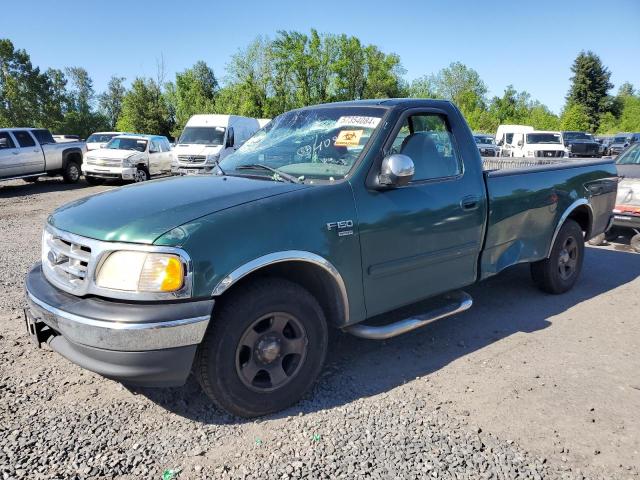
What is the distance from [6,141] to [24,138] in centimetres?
68

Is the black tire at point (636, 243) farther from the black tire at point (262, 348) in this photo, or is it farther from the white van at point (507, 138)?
the white van at point (507, 138)

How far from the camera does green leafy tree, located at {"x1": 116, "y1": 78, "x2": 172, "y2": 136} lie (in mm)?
47625

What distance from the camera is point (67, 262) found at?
9.56 ft

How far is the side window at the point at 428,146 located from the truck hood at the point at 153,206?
1.03 m

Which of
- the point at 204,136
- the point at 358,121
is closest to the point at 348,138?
the point at 358,121

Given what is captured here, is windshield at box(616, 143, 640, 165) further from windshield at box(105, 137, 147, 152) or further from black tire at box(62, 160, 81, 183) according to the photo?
black tire at box(62, 160, 81, 183)

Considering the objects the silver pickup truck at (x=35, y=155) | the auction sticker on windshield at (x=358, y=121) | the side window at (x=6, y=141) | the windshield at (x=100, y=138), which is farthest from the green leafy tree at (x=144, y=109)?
the auction sticker on windshield at (x=358, y=121)

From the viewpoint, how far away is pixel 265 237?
2.86 m

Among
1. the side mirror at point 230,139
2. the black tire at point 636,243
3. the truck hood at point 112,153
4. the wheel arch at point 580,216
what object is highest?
the side mirror at point 230,139

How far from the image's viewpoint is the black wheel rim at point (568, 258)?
5.37 meters

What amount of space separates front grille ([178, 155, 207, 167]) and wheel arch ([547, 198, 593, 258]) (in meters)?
13.5

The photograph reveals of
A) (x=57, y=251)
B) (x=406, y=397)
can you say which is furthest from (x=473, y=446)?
(x=57, y=251)

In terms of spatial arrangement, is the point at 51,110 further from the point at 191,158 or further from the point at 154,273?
the point at 154,273

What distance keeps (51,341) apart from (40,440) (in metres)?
0.54
